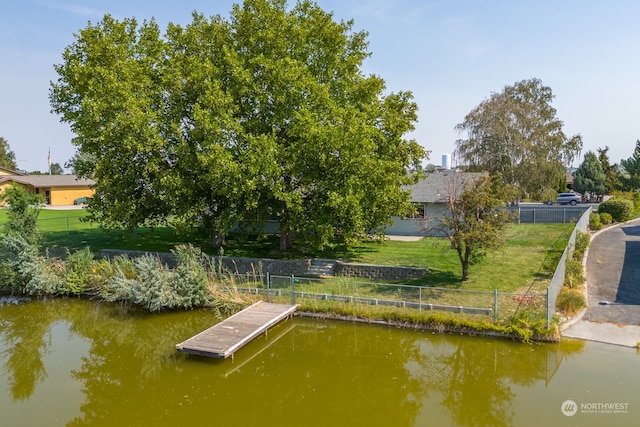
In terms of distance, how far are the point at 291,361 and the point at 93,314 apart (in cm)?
1038

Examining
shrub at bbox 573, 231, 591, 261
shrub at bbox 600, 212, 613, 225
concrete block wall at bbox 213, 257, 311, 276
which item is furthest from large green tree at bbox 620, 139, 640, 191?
concrete block wall at bbox 213, 257, 311, 276

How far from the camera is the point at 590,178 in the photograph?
5250cm

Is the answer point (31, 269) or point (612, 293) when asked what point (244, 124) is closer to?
point (31, 269)

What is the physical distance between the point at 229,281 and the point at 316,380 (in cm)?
859

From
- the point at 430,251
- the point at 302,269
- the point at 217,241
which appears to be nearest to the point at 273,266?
the point at 302,269

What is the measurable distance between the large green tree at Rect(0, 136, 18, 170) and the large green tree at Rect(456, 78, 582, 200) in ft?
284

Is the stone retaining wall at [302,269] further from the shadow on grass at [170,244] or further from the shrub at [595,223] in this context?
the shrub at [595,223]

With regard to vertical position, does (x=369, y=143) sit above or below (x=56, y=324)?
above

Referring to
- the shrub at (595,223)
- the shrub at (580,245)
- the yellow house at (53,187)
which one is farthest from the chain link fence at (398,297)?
the yellow house at (53,187)

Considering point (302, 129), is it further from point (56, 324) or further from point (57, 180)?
point (57, 180)

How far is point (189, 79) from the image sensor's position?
2212cm

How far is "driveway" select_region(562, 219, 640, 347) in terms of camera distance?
593 inches

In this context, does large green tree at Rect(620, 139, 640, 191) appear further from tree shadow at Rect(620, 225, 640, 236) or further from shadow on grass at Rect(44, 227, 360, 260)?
shadow on grass at Rect(44, 227, 360, 260)

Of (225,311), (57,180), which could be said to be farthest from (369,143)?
(57,180)
